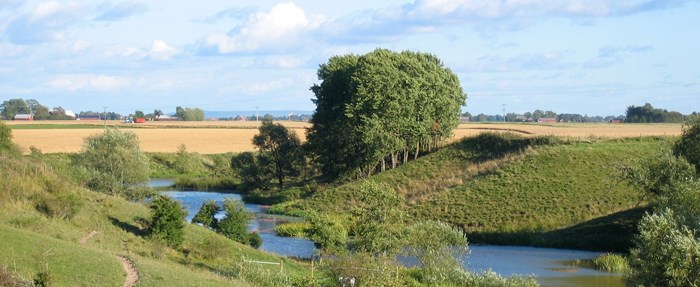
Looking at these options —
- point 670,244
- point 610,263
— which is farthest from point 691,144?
point 670,244

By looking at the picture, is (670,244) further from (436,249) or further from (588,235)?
(588,235)

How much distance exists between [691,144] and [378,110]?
3387 centimetres

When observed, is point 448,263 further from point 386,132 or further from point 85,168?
point 386,132

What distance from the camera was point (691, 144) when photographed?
5206 cm

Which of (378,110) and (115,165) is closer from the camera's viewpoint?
(115,165)

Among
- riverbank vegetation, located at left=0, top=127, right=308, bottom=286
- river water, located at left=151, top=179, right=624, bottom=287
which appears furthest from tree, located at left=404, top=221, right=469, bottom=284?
riverbank vegetation, located at left=0, top=127, right=308, bottom=286

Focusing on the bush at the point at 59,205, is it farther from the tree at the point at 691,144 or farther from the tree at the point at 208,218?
the tree at the point at 691,144

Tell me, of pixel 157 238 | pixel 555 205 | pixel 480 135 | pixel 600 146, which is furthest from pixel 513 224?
pixel 157 238

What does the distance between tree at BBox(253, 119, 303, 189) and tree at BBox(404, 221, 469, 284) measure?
5005 centimetres

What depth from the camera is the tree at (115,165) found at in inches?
2265

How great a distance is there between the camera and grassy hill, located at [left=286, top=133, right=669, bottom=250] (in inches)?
2296

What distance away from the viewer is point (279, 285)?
1241 inches

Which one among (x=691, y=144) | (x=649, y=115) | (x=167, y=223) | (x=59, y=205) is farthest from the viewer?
(x=649, y=115)

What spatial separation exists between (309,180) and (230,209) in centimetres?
4387
